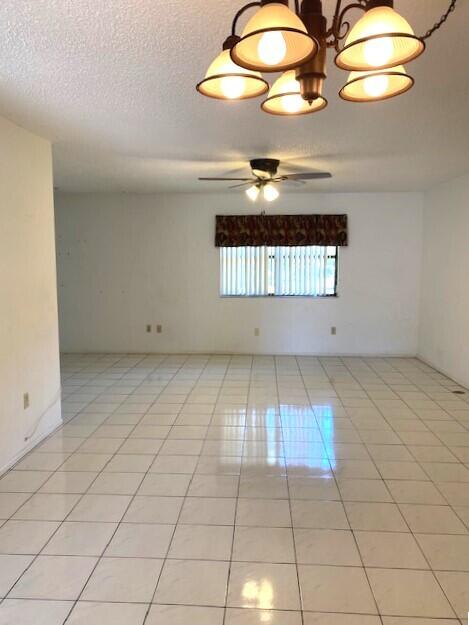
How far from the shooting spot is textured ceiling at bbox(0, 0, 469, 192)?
5.82 ft

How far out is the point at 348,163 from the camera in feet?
14.4

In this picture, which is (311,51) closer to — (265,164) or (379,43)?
(379,43)

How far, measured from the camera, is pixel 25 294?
3.25 m

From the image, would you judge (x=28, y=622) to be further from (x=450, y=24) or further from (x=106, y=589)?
(x=450, y=24)

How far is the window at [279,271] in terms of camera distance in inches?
255

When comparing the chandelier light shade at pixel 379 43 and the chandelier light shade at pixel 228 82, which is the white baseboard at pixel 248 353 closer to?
the chandelier light shade at pixel 228 82

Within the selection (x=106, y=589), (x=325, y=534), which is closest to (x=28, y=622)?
(x=106, y=589)

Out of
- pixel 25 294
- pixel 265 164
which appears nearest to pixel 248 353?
pixel 265 164

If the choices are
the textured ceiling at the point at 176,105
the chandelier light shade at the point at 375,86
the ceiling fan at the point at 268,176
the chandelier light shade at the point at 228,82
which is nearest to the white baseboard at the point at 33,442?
the textured ceiling at the point at 176,105

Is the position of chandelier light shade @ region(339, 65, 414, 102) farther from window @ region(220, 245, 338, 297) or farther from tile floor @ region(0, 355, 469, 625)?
window @ region(220, 245, 338, 297)

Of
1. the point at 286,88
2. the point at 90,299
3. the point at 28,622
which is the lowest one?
the point at 28,622

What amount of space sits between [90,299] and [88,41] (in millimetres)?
5009

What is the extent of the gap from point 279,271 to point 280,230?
1.93 feet

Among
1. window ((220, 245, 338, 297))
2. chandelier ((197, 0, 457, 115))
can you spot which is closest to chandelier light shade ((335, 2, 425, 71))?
chandelier ((197, 0, 457, 115))
